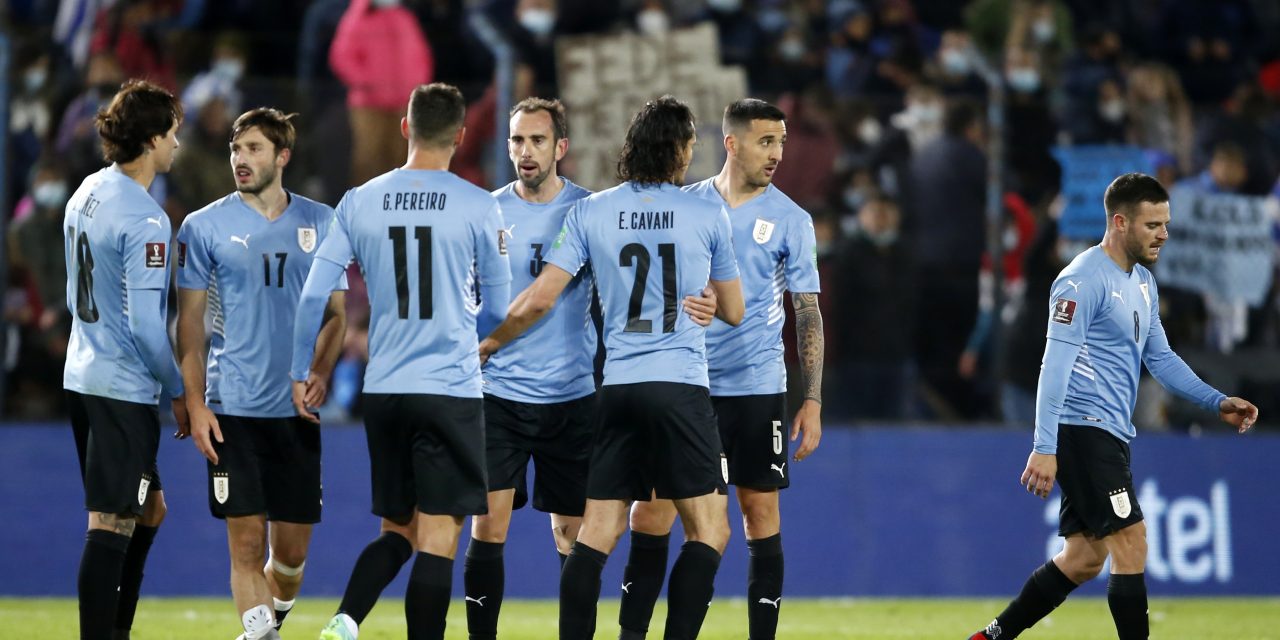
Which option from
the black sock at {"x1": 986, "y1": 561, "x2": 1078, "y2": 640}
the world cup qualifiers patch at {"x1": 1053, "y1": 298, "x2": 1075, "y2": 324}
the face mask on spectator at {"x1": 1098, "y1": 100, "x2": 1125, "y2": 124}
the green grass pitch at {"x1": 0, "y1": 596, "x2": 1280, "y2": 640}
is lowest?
the green grass pitch at {"x1": 0, "y1": 596, "x2": 1280, "y2": 640}

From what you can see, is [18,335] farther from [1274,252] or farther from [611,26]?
[1274,252]

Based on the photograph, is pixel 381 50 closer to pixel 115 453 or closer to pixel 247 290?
pixel 247 290

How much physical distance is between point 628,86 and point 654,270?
532 centimetres

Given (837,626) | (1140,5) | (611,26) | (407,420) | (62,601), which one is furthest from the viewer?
(1140,5)

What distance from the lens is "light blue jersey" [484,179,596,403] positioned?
7.45 m

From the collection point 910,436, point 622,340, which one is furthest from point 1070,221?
point 622,340

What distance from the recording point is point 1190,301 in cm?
1232

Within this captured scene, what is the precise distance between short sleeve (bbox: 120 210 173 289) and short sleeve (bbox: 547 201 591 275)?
5.26 feet

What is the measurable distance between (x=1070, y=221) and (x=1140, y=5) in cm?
510

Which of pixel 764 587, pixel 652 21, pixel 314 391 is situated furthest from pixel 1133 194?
pixel 652 21

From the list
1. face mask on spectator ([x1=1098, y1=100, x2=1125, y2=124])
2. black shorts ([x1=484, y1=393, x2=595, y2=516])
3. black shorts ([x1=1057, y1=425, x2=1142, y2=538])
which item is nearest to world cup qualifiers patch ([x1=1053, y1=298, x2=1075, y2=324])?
black shorts ([x1=1057, y1=425, x2=1142, y2=538])

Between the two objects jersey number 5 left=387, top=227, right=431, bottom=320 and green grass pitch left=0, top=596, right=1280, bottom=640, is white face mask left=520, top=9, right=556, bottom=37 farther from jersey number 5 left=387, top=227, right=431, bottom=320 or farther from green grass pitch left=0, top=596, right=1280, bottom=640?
jersey number 5 left=387, top=227, right=431, bottom=320

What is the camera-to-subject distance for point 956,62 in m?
14.0

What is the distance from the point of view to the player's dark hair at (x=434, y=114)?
656 cm
